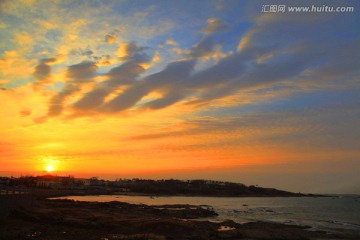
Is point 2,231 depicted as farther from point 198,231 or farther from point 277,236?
point 277,236

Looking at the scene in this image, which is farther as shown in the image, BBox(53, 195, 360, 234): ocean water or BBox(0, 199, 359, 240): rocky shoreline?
BBox(53, 195, 360, 234): ocean water

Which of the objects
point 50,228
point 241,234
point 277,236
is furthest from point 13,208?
→ point 277,236

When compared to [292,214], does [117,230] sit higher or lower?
higher

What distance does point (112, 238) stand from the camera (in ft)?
91.5

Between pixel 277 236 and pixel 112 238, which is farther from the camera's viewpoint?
pixel 277 236

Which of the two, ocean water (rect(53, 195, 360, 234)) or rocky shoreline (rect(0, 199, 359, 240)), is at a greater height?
rocky shoreline (rect(0, 199, 359, 240))

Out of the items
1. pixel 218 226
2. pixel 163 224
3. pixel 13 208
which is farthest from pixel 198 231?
pixel 13 208

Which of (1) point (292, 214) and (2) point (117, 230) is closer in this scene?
(2) point (117, 230)

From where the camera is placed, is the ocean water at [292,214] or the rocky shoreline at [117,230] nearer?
the rocky shoreline at [117,230]

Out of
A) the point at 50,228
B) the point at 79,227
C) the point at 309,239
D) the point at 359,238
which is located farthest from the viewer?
the point at 359,238

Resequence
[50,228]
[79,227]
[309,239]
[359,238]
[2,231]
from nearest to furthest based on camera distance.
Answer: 1. [2,231]
2. [50,228]
3. [79,227]
4. [309,239]
5. [359,238]

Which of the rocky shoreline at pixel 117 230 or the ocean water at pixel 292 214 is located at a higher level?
the rocky shoreline at pixel 117 230

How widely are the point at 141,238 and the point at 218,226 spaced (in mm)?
12912

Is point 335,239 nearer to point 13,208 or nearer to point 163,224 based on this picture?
point 163,224
